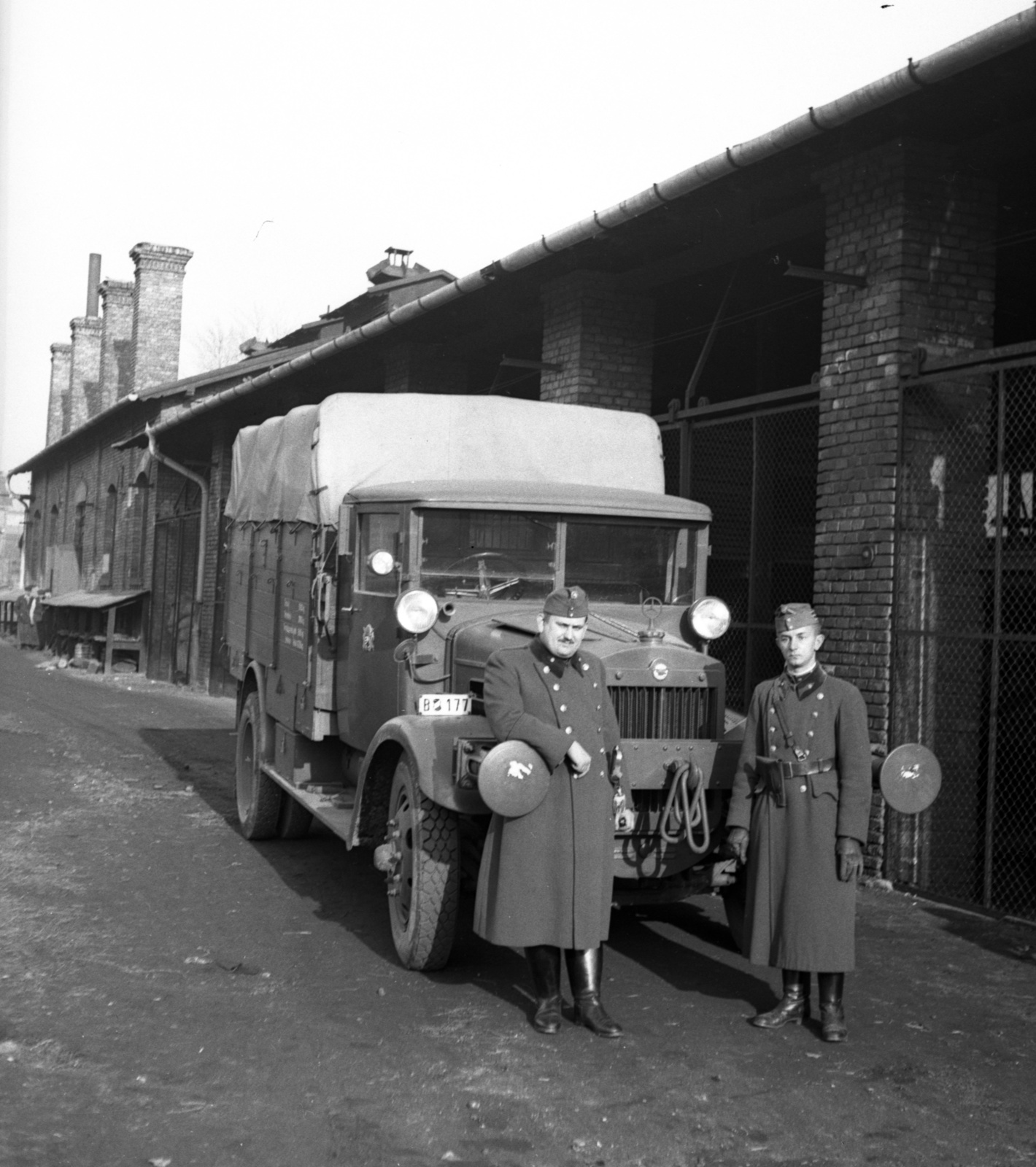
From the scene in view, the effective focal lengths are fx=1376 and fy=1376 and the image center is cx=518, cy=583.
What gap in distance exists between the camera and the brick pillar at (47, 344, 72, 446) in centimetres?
4428

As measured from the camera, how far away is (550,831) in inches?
207

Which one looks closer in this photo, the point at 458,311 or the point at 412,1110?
the point at 412,1110

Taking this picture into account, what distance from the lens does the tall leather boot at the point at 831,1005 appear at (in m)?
5.24

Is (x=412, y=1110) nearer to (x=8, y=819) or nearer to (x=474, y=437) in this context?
(x=474, y=437)

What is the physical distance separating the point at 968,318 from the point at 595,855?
4.81 metres

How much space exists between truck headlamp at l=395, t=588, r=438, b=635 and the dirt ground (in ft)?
5.04

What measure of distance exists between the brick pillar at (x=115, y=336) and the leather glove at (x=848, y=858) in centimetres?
3293

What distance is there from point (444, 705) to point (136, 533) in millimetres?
23895

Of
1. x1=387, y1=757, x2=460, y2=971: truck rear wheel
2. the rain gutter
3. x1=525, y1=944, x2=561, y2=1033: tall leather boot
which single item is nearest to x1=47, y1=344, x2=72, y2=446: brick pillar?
the rain gutter

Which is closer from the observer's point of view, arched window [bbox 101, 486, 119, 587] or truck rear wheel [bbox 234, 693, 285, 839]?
truck rear wheel [bbox 234, 693, 285, 839]

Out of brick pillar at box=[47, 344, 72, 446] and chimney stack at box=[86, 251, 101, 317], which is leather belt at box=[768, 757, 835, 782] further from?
chimney stack at box=[86, 251, 101, 317]

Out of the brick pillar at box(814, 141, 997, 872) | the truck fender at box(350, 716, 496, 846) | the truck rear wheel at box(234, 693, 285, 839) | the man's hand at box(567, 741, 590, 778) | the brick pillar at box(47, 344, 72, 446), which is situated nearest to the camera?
the man's hand at box(567, 741, 590, 778)

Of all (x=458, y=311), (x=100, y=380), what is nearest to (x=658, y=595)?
(x=458, y=311)

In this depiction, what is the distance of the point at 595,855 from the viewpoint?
5289 mm
